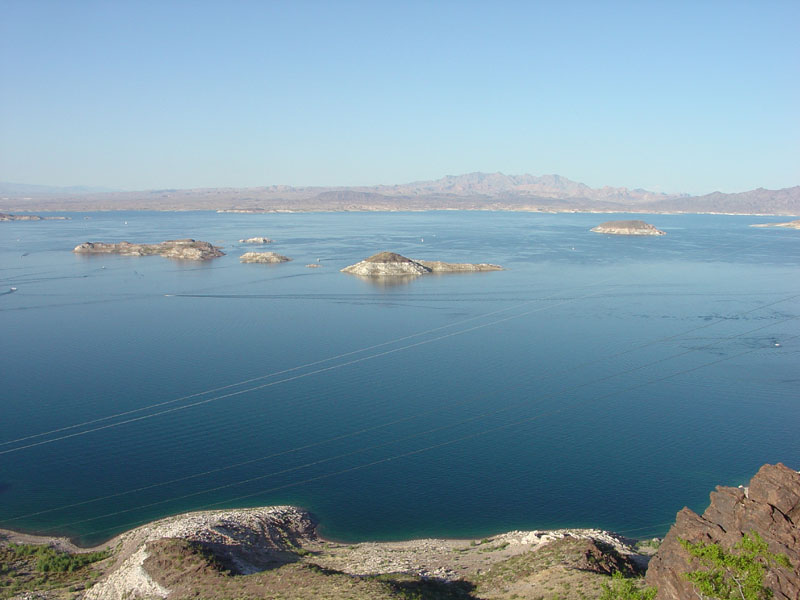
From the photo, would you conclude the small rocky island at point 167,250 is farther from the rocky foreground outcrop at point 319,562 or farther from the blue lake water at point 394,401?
the rocky foreground outcrop at point 319,562

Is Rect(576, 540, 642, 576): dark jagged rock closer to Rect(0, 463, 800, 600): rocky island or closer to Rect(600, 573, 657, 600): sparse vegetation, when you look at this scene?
Rect(0, 463, 800, 600): rocky island

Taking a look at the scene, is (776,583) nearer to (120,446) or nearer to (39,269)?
(120,446)

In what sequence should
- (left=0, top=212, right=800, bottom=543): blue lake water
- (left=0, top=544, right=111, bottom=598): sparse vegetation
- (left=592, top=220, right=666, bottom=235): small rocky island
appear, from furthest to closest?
(left=592, top=220, right=666, bottom=235): small rocky island → (left=0, top=212, right=800, bottom=543): blue lake water → (left=0, top=544, right=111, bottom=598): sparse vegetation

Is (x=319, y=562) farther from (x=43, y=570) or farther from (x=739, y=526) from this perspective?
(x=739, y=526)

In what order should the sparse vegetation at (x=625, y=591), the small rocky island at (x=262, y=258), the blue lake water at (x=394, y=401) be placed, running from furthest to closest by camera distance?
the small rocky island at (x=262, y=258)
the blue lake water at (x=394, y=401)
the sparse vegetation at (x=625, y=591)

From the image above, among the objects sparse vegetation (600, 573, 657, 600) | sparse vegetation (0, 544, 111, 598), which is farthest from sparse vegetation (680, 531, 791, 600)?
sparse vegetation (0, 544, 111, 598)

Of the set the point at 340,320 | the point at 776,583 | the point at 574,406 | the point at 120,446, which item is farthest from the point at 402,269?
the point at 776,583

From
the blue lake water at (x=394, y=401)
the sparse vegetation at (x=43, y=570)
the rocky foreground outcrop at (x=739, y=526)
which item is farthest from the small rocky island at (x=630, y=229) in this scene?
the sparse vegetation at (x=43, y=570)
